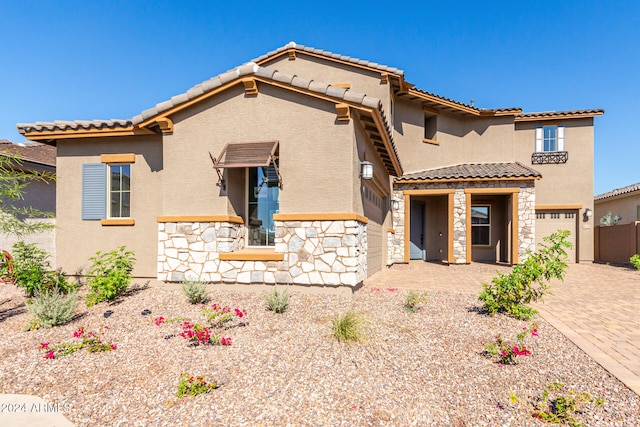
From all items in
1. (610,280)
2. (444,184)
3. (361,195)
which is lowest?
(610,280)

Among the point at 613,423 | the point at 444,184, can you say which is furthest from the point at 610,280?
the point at 613,423

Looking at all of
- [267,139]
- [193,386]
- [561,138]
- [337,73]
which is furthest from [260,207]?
[561,138]

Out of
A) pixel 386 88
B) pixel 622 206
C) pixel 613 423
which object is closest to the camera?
pixel 613 423

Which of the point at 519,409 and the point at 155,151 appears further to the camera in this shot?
the point at 155,151

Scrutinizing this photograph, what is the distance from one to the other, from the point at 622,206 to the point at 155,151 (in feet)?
81.1

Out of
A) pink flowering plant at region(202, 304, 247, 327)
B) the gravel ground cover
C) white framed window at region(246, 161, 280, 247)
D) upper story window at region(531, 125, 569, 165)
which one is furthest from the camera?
upper story window at region(531, 125, 569, 165)

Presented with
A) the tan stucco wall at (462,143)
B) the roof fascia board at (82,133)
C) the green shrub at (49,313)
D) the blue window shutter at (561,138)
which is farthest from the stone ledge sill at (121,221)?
the blue window shutter at (561,138)

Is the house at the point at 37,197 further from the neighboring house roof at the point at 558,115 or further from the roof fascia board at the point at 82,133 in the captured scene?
the neighboring house roof at the point at 558,115

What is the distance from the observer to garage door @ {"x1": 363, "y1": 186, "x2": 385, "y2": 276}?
9484 mm

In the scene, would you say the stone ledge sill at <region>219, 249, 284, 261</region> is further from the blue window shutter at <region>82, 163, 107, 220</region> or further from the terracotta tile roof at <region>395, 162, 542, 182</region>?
the terracotta tile roof at <region>395, 162, 542, 182</region>

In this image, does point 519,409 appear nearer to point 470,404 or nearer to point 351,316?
point 470,404

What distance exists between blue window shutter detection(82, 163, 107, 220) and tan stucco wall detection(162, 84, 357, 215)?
6.65 ft

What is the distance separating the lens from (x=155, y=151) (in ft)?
28.4

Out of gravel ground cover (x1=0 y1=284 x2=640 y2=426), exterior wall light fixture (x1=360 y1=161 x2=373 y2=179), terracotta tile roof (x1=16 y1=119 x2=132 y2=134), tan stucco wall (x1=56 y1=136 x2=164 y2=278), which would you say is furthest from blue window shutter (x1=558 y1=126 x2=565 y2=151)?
terracotta tile roof (x1=16 y1=119 x2=132 y2=134)
